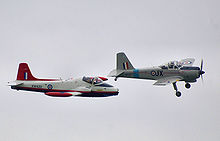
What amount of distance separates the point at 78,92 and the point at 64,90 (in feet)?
6.52

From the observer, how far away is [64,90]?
2408 inches

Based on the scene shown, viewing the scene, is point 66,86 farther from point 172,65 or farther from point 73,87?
point 172,65

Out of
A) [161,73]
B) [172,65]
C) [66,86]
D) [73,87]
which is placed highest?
[172,65]

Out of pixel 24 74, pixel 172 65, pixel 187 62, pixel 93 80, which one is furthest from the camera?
pixel 187 62

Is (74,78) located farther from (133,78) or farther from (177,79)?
(177,79)

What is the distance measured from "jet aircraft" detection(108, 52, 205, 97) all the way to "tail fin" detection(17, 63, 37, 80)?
10.4 m

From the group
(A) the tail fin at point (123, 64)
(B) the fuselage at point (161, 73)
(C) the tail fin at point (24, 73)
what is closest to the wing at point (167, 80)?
(B) the fuselage at point (161, 73)

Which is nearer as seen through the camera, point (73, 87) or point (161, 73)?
point (73, 87)

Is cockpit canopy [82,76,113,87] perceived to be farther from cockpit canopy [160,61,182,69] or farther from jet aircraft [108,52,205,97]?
cockpit canopy [160,61,182,69]

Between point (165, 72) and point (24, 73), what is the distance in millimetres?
17759

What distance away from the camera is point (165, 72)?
64.4 meters

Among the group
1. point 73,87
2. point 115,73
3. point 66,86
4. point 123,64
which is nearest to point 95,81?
point 73,87

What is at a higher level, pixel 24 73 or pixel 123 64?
pixel 123 64

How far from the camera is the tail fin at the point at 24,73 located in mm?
63500
